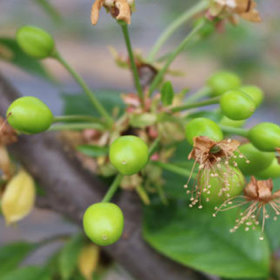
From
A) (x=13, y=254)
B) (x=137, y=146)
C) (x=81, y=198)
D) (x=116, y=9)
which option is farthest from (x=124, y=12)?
(x=13, y=254)

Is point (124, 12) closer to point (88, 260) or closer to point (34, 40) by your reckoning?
point (34, 40)

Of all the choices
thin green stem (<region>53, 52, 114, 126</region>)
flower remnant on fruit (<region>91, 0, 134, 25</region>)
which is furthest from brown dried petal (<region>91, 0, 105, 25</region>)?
thin green stem (<region>53, 52, 114, 126</region>)

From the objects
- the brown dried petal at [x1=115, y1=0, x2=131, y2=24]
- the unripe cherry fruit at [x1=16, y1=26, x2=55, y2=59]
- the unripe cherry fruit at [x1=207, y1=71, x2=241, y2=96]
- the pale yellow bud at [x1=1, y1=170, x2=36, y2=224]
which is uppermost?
the brown dried petal at [x1=115, y1=0, x2=131, y2=24]

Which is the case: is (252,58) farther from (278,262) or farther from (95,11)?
(95,11)

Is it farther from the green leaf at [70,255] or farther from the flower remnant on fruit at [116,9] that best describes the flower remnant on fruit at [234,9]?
the green leaf at [70,255]

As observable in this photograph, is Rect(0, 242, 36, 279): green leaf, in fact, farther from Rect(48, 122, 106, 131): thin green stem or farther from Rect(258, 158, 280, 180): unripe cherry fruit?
Rect(258, 158, 280, 180): unripe cherry fruit

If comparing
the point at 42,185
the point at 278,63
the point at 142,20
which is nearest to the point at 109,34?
the point at 142,20
